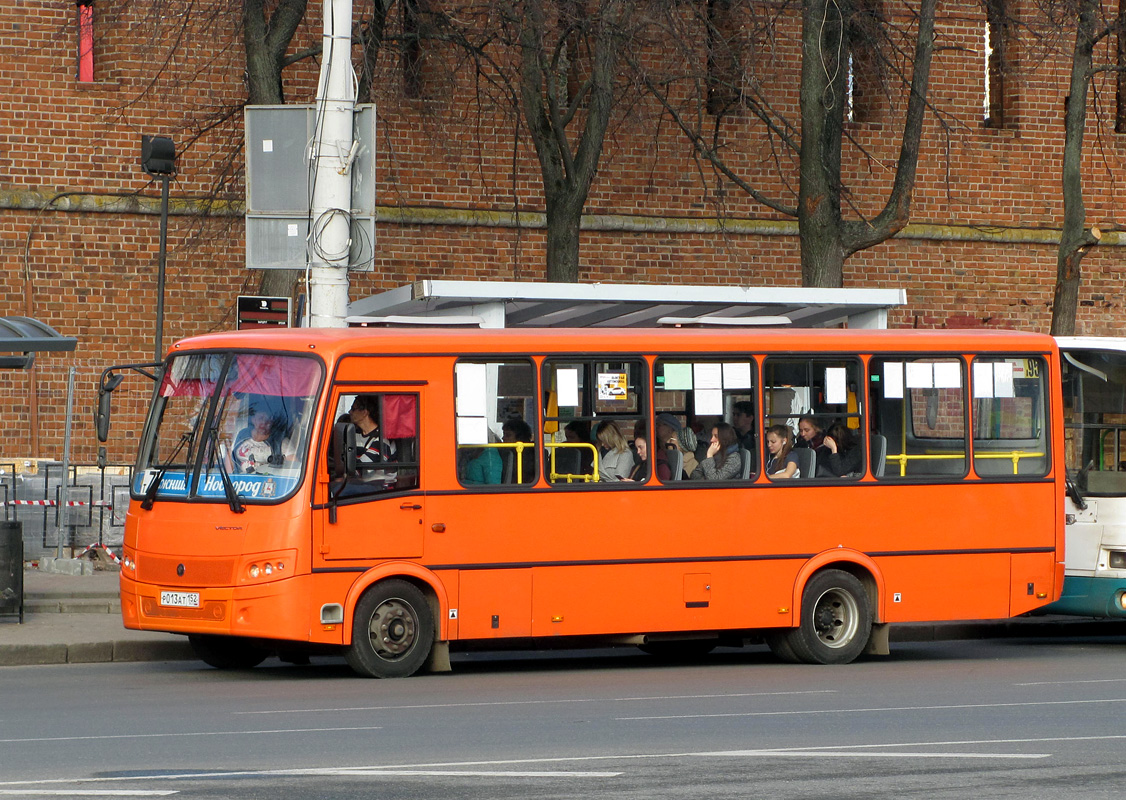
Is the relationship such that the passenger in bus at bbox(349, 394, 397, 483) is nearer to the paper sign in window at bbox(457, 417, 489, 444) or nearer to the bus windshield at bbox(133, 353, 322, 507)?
the bus windshield at bbox(133, 353, 322, 507)

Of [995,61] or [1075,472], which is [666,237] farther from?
[1075,472]

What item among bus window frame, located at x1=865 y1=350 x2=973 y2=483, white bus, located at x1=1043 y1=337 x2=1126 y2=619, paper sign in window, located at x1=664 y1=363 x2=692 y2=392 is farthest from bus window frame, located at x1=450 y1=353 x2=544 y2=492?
white bus, located at x1=1043 y1=337 x2=1126 y2=619

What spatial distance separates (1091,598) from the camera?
1530 cm

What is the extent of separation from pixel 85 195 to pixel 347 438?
34.9 ft

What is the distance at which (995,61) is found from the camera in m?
26.0

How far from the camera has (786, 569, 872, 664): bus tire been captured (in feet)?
46.0

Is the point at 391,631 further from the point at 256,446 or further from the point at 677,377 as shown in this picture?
the point at 677,377

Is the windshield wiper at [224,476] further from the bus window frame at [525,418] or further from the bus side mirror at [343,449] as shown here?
the bus window frame at [525,418]

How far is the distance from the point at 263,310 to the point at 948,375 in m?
5.83

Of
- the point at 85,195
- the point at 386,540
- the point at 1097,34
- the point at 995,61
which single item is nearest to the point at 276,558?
the point at 386,540

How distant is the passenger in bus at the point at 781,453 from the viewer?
1400 centimetres

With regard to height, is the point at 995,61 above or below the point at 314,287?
above

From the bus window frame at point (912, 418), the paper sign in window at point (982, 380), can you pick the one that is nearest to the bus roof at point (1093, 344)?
the paper sign in window at point (982, 380)

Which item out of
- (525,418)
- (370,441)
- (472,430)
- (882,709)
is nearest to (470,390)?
(472,430)
